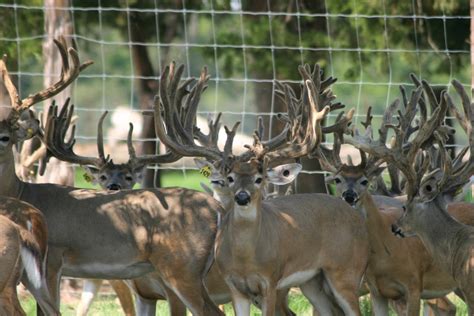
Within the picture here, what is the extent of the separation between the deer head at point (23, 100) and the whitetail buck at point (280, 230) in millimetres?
860

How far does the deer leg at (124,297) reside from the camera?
12.4 metres

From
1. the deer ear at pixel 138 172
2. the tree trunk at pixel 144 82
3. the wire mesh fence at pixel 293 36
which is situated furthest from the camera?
the tree trunk at pixel 144 82

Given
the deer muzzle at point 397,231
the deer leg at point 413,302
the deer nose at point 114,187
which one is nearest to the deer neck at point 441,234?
the deer muzzle at point 397,231

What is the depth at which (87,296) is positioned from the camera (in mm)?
12656

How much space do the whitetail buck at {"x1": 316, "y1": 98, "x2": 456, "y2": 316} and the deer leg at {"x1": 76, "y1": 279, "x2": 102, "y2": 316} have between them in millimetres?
2448

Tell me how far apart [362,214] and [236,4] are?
8050 millimetres

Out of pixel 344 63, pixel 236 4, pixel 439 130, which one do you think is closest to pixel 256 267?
pixel 439 130

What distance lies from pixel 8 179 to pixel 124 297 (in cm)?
172

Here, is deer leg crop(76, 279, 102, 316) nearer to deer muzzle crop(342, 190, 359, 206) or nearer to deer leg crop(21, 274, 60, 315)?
deer leg crop(21, 274, 60, 315)

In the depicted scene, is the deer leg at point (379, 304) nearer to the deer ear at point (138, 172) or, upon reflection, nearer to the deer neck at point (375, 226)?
the deer neck at point (375, 226)

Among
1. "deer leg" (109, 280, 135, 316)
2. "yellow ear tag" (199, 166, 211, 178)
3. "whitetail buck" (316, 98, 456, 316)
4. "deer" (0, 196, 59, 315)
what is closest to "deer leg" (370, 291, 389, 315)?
"whitetail buck" (316, 98, 456, 316)

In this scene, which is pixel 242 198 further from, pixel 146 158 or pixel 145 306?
pixel 146 158

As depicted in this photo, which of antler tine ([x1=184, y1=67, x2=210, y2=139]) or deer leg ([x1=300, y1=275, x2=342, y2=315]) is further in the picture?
antler tine ([x1=184, y1=67, x2=210, y2=139])

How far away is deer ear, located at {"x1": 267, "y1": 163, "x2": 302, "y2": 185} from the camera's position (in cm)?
1049
